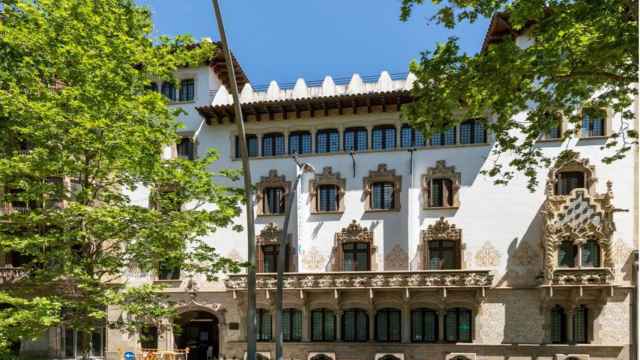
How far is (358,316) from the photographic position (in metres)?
28.6

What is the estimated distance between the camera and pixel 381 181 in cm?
2880

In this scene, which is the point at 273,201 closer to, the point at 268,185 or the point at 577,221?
the point at 268,185

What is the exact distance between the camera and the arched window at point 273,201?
98.2ft

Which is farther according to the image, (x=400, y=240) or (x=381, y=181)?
(x=381, y=181)

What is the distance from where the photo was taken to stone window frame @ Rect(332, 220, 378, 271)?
28.4 m

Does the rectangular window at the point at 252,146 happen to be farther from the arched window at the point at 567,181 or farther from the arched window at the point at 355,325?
the arched window at the point at 567,181

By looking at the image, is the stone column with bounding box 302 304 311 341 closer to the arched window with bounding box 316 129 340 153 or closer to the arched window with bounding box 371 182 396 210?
the arched window with bounding box 371 182 396 210

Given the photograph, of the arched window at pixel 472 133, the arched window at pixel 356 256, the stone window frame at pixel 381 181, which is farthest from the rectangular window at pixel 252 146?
the arched window at pixel 472 133

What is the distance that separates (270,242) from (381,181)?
25.1 feet

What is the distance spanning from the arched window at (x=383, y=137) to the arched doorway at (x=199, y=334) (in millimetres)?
15240

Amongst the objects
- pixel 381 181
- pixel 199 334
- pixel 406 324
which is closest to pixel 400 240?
pixel 381 181

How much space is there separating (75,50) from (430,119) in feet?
34.5

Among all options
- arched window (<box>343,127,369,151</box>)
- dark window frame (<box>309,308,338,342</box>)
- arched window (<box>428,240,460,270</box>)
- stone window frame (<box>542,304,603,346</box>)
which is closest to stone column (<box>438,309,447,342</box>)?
arched window (<box>428,240,460,270</box>)

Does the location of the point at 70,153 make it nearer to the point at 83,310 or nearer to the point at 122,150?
the point at 122,150
